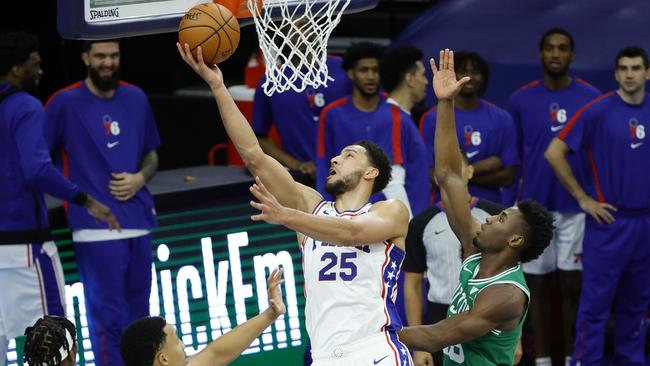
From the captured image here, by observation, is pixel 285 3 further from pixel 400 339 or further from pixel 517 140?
pixel 517 140

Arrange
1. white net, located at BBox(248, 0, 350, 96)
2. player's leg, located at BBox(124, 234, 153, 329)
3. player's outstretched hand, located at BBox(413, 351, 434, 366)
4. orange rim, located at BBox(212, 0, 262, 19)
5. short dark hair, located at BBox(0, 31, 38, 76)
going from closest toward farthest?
white net, located at BBox(248, 0, 350, 96) → orange rim, located at BBox(212, 0, 262, 19) → player's outstretched hand, located at BBox(413, 351, 434, 366) → short dark hair, located at BBox(0, 31, 38, 76) → player's leg, located at BBox(124, 234, 153, 329)

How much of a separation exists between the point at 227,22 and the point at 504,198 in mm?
4073

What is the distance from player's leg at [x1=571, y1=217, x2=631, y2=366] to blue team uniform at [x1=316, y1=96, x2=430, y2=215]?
1.15 meters

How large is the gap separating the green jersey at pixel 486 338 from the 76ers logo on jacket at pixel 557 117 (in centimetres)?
321

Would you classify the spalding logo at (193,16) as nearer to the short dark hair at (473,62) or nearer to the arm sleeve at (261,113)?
the arm sleeve at (261,113)

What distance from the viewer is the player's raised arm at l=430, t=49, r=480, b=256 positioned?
20.0 ft

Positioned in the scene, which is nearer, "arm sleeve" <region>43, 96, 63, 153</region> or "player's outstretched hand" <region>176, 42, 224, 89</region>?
"player's outstretched hand" <region>176, 42, 224, 89</region>

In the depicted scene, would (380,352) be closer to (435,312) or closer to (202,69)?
(202,69)

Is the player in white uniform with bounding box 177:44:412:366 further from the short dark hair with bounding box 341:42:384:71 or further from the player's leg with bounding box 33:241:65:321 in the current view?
the short dark hair with bounding box 341:42:384:71

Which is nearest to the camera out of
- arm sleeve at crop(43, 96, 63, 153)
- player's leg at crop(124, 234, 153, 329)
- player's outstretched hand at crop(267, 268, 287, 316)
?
player's outstretched hand at crop(267, 268, 287, 316)

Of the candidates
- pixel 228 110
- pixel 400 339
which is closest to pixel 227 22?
pixel 228 110

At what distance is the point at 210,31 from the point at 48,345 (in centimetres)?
157

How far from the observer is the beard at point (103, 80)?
8.07 m

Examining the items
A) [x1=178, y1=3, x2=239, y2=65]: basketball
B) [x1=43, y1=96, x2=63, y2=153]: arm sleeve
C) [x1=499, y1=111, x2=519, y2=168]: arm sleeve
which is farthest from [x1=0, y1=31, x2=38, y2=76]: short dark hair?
[x1=499, y1=111, x2=519, y2=168]: arm sleeve
